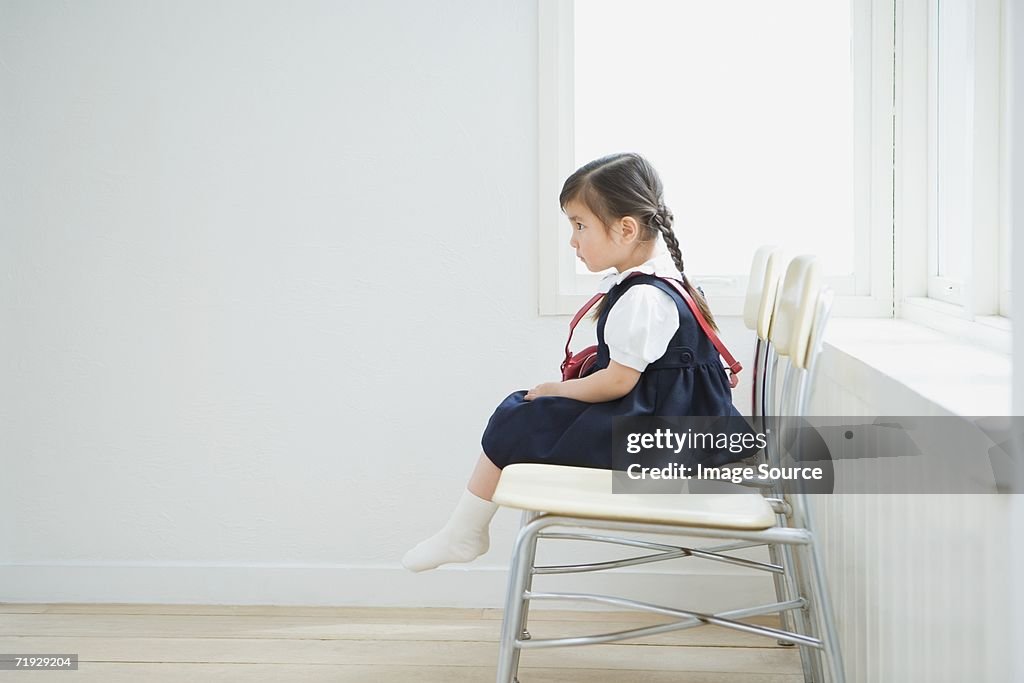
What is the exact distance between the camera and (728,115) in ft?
7.07

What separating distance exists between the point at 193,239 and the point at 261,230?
165 mm

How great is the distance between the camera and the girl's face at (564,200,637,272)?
5.53 ft

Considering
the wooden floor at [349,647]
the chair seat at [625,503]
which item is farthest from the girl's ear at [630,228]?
the wooden floor at [349,647]

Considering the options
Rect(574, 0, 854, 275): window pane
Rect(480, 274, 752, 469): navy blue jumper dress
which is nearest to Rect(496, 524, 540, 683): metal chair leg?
Rect(480, 274, 752, 469): navy blue jumper dress

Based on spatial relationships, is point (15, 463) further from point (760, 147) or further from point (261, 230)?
point (760, 147)

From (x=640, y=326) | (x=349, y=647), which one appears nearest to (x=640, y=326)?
(x=640, y=326)

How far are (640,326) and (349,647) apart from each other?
97cm

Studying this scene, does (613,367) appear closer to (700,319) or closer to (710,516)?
(700,319)

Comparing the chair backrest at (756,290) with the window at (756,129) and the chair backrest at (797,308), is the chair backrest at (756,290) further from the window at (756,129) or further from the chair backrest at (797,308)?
the window at (756,129)

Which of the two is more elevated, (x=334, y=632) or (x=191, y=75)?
(x=191, y=75)

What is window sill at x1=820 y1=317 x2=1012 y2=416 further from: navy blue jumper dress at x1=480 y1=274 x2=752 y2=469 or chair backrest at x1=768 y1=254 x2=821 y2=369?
navy blue jumper dress at x1=480 y1=274 x2=752 y2=469

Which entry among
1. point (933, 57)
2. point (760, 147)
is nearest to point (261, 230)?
point (760, 147)

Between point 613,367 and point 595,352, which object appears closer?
point 613,367

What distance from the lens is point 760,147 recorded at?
216cm
